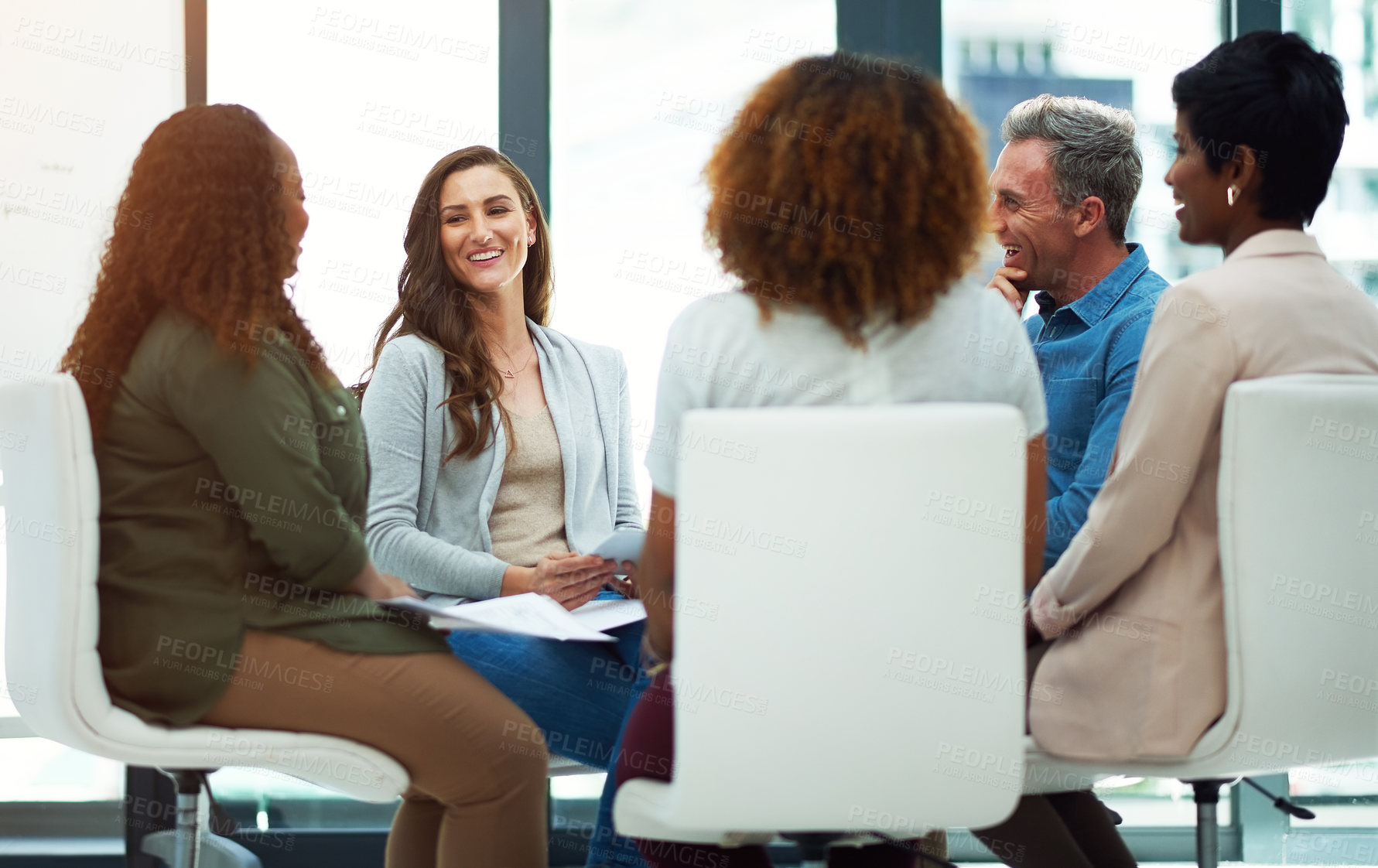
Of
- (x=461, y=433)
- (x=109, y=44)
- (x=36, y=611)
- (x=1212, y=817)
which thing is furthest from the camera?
(x=109, y=44)

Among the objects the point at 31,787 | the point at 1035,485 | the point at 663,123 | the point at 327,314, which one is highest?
the point at 663,123

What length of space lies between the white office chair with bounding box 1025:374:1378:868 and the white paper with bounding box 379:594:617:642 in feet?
2.21

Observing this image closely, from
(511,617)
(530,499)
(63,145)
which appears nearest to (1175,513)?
(511,617)

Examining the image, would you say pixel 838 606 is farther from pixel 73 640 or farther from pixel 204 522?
pixel 73 640

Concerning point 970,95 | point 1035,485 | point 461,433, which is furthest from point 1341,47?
point 461,433

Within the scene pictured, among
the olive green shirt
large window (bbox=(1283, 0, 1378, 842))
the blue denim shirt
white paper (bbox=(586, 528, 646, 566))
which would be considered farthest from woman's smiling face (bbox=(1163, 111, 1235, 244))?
large window (bbox=(1283, 0, 1378, 842))

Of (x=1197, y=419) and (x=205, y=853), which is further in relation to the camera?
(x=205, y=853)

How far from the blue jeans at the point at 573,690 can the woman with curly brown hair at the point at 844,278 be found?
59cm

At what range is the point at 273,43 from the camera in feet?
9.21

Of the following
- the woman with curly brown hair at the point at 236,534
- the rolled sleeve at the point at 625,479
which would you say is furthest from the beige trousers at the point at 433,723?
the rolled sleeve at the point at 625,479

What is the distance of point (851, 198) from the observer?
4.01 feet

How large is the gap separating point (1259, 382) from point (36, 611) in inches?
58.7

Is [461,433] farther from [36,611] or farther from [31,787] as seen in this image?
[31,787]

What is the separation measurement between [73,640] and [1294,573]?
4.73 ft
